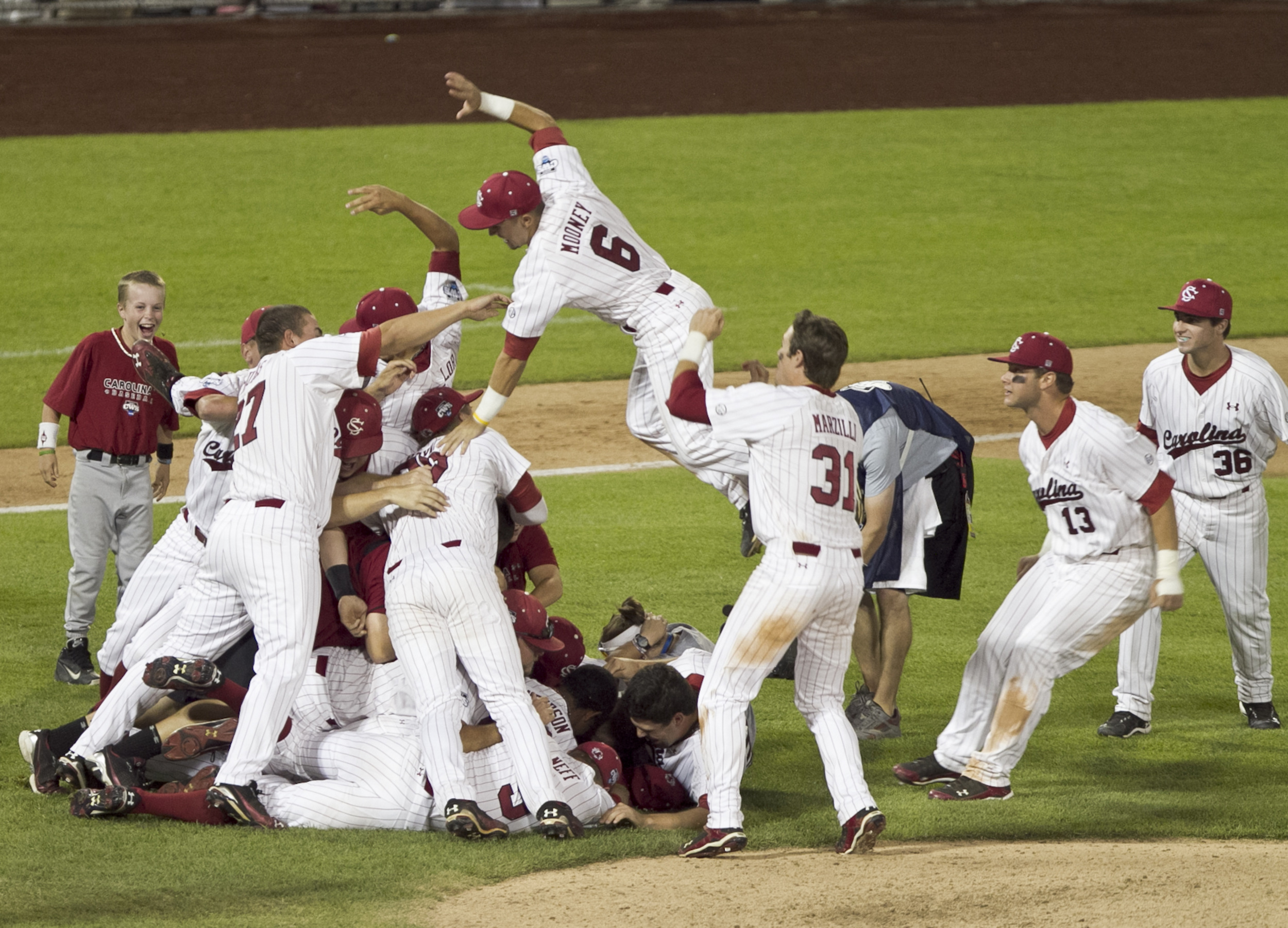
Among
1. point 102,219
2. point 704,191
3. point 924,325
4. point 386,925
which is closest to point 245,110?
point 102,219

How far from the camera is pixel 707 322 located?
5.64m

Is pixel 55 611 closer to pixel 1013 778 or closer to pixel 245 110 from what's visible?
pixel 1013 778

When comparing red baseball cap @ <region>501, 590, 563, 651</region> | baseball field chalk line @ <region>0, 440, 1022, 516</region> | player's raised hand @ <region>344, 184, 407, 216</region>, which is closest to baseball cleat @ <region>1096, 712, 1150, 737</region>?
red baseball cap @ <region>501, 590, 563, 651</region>

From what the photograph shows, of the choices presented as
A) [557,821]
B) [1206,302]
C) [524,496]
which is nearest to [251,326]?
[524,496]

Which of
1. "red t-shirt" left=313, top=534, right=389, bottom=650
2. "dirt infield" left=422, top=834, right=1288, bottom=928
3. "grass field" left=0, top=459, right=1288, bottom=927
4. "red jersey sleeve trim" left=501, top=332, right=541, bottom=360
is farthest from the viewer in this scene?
"red jersey sleeve trim" left=501, top=332, right=541, bottom=360

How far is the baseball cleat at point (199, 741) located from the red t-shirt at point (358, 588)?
0.50 m

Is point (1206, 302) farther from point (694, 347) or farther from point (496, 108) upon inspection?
point (496, 108)

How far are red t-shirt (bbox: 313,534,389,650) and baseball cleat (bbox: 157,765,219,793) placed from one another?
0.66 meters

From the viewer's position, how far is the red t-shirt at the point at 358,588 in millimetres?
6371

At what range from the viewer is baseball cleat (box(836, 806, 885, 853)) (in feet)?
17.6

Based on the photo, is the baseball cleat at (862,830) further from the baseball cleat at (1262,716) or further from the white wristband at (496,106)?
the white wristband at (496,106)

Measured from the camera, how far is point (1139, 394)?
14539 mm

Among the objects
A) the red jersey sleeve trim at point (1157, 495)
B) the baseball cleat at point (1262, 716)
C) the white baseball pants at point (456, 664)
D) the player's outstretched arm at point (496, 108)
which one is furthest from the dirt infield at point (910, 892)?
the player's outstretched arm at point (496, 108)

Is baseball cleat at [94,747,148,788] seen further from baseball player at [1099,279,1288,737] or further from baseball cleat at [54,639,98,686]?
baseball player at [1099,279,1288,737]
